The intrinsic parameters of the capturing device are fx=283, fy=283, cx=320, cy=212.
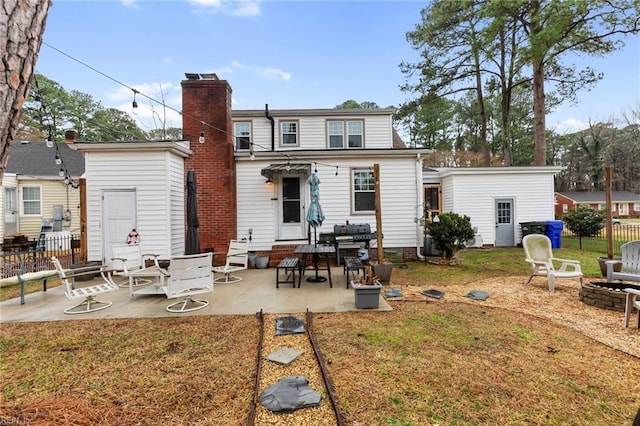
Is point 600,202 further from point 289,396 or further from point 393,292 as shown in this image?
point 289,396

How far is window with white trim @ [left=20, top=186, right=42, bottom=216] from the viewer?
13.8 metres

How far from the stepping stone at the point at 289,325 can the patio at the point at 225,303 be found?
410 millimetres

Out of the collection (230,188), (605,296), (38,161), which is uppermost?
(38,161)

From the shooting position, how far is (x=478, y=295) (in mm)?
5758

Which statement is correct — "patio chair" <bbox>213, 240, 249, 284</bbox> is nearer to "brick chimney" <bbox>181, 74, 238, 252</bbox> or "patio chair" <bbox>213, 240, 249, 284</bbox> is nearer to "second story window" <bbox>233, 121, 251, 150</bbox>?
"brick chimney" <bbox>181, 74, 238, 252</bbox>

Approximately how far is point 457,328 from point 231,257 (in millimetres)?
5413


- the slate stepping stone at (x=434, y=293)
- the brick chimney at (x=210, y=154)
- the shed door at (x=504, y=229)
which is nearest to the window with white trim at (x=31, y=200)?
the brick chimney at (x=210, y=154)

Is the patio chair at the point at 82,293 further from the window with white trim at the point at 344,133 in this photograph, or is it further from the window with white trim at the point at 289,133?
the window with white trim at the point at 344,133

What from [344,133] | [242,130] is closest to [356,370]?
[344,133]

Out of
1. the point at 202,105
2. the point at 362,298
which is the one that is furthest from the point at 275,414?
the point at 202,105

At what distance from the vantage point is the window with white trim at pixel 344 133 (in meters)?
13.4

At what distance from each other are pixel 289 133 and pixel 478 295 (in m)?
10.6

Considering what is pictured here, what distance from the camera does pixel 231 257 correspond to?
7.38 meters

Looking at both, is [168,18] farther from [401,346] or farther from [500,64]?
[500,64]
